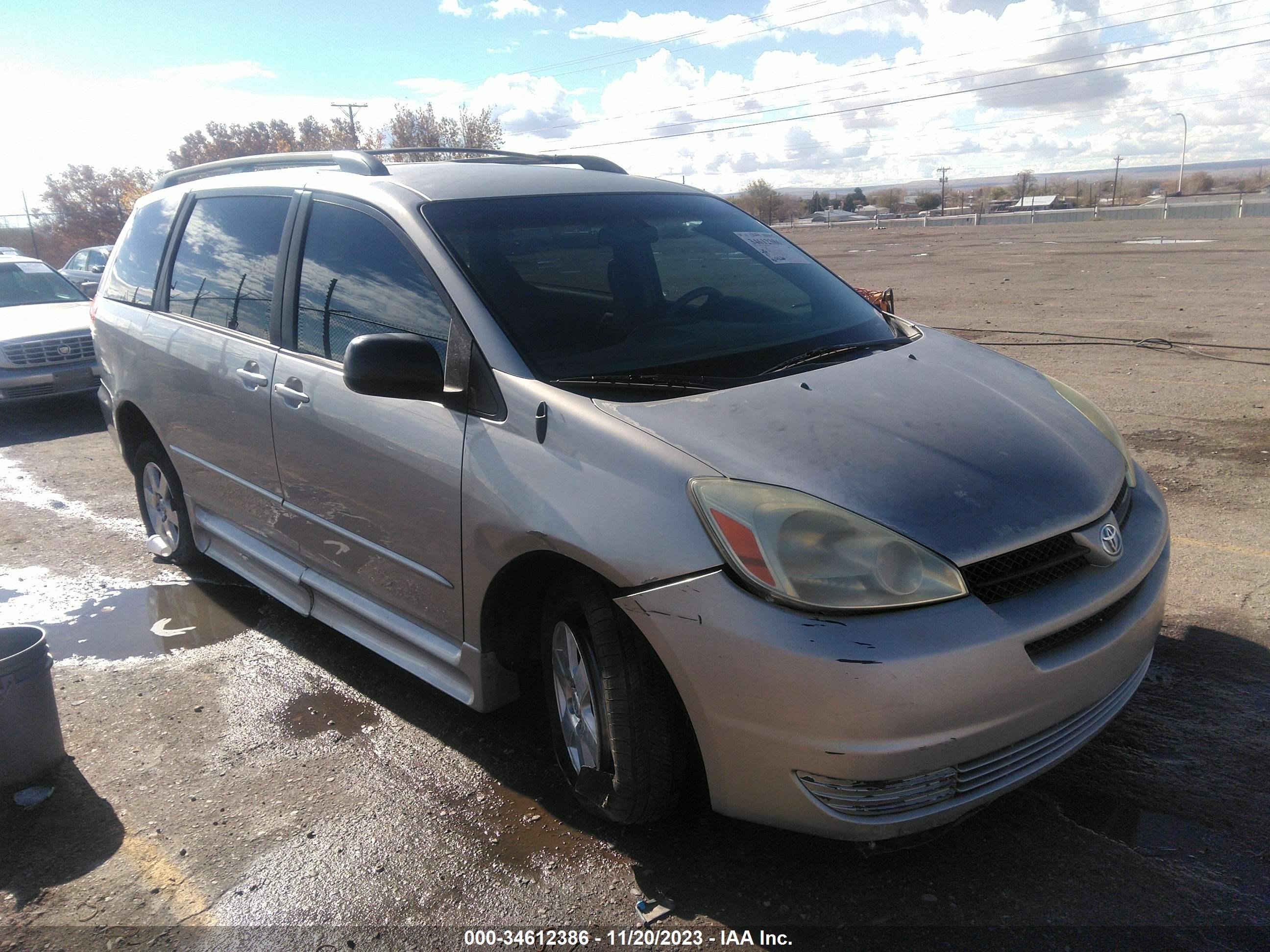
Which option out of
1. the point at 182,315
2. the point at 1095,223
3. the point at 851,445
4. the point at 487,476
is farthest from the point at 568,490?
the point at 1095,223

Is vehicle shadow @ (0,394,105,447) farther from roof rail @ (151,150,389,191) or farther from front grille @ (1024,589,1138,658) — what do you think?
front grille @ (1024,589,1138,658)

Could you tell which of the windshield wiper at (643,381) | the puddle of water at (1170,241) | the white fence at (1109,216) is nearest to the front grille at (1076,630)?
the windshield wiper at (643,381)

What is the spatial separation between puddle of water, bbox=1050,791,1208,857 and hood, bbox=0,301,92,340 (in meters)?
10.3

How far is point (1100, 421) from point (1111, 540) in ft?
2.90

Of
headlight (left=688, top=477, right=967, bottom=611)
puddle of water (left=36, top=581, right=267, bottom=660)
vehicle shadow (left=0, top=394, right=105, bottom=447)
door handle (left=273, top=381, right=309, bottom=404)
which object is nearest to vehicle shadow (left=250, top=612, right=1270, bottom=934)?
headlight (left=688, top=477, right=967, bottom=611)

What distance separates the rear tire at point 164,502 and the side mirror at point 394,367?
2.37 m

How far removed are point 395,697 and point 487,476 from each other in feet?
4.74

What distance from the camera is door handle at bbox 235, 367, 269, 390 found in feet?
12.3

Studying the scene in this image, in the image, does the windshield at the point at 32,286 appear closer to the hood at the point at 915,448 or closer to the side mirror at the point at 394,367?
the side mirror at the point at 394,367

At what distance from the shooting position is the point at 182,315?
14.9 ft

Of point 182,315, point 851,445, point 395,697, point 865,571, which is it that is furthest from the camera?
point 182,315

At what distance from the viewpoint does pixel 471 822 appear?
2.95 m

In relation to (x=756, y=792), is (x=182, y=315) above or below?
above

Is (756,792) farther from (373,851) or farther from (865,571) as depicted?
(373,851)
